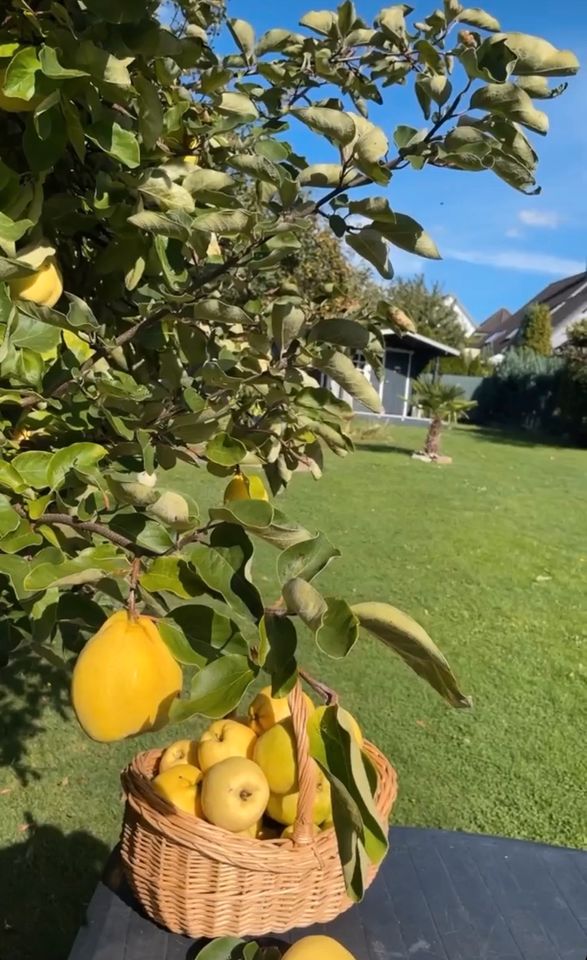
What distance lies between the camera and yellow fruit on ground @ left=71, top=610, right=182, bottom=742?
3.33 feet

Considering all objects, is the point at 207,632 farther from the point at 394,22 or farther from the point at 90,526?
the point at 394,22

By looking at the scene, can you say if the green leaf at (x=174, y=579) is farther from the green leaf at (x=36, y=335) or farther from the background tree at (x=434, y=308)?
the background tree at (x=434, y=308)

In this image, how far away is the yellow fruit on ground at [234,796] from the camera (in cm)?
145

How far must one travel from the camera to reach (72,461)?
1.26m

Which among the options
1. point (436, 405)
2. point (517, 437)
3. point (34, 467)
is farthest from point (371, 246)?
point (517, 437)

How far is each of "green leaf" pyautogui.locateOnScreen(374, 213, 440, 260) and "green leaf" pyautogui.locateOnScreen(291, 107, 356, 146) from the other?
5.3 inches

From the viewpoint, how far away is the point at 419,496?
39.8 feet

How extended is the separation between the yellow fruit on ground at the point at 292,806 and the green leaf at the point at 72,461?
73 cm

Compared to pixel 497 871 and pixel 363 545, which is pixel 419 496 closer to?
pixel 363 545

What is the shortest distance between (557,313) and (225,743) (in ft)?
141

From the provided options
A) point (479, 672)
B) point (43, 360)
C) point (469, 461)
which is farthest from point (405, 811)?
point (469, 461)

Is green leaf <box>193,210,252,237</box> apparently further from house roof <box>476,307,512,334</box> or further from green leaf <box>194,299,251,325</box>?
house roof <box>476,307,512,334</box>

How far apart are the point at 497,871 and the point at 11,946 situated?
1.81 m

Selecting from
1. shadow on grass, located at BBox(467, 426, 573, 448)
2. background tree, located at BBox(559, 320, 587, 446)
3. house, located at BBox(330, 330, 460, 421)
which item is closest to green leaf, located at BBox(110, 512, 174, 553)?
shadow on grass, located at BBox(467, 426, 573, 448)
